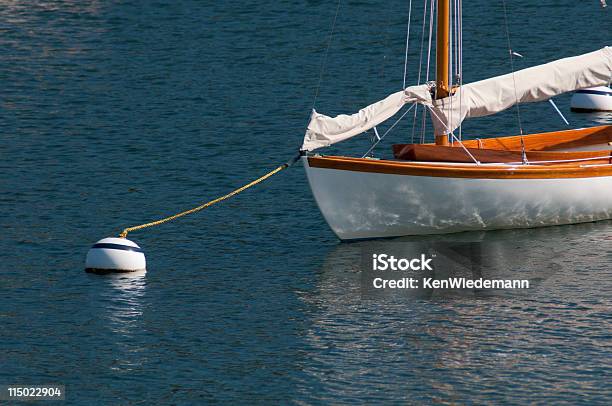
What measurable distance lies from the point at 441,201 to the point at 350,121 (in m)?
3.05

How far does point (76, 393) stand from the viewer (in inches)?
1195

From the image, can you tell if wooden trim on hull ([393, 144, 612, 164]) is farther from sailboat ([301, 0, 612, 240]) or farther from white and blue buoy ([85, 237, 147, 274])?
white and blue buoy ([85, 237, 147, 274])

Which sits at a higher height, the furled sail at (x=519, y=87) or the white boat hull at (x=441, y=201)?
the furled sail at (x=519, y=87)

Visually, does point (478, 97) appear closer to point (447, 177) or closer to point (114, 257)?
point (447, 177)

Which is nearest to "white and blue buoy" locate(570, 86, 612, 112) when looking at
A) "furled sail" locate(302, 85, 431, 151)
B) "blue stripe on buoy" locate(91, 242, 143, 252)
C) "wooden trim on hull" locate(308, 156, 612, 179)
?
"wooden trim on hull" locate(308, 156, 612, 179)

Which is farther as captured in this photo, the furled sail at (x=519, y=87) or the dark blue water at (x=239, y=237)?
the furled sail at (x=519, y=87)

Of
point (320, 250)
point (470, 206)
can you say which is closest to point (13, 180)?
point (320, 250)

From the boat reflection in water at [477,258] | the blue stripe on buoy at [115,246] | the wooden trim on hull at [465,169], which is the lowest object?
the boat reflection in water at [477,258]

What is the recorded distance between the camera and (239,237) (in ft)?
134

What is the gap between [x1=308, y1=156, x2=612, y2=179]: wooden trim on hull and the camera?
38375 mm

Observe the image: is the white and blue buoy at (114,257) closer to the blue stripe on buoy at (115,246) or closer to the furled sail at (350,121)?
the blue stripe on buoy at (115,246)

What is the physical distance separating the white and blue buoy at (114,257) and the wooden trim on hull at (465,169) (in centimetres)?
488

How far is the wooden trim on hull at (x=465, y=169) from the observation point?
38.4 m

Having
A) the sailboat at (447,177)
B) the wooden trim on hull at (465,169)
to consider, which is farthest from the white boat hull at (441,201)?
the wooden trim on hull at (465,169)
